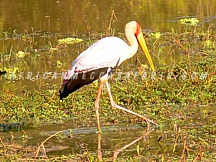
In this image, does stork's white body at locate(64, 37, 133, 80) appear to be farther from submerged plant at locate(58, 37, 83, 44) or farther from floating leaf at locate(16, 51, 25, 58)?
submerged plant at locate(58, 37, 83, 44)

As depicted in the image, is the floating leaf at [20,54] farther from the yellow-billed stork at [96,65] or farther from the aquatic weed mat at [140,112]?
the yellow-billed stork at [96,65]

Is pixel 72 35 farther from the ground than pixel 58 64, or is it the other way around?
pixel 72 35

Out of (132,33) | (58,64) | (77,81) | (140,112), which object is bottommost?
(140,112)

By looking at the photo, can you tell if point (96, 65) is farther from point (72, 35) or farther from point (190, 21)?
point (190, 21)

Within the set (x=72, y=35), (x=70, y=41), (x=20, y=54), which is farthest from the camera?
(x=72, y=35)

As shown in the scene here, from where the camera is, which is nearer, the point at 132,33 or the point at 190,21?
the point at 132,33

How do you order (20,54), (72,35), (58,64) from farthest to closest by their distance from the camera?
(72,35) → (20,54) → (58,64)

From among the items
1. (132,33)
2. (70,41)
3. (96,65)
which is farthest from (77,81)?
(70,41)

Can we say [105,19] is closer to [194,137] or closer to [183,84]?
[183,84]

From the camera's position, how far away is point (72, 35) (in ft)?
42.1

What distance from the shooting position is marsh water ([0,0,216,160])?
21.8 ft

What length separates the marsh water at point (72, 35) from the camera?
6.64 metres

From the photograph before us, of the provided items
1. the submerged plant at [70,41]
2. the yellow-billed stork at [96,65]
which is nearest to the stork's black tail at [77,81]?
the yellow-billed stork at [96,65]

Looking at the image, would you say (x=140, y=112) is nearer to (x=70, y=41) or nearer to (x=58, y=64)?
(x=58, y=64)
